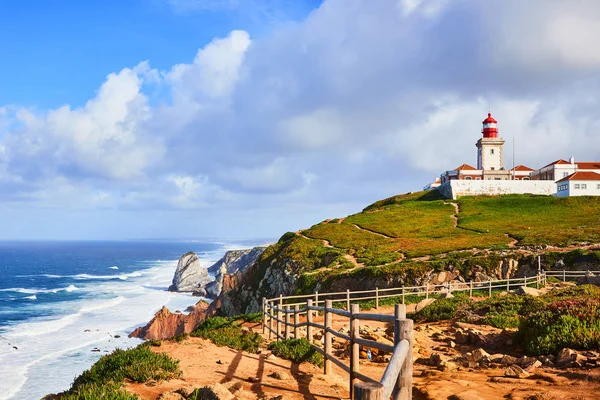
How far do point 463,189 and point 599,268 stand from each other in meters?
51.5

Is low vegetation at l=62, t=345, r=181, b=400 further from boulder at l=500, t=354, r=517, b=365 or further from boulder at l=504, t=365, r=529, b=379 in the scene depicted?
boulder at l=500, t=354, r=517, b=365

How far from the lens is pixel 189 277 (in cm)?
10119

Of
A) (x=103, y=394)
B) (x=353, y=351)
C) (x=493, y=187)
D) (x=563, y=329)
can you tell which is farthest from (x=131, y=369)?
(x=493, y=187)

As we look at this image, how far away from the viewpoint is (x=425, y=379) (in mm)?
9539

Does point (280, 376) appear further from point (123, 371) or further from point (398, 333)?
point (398, 333)

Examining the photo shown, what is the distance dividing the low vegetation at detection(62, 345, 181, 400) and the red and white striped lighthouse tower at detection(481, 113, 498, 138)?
98.6 m

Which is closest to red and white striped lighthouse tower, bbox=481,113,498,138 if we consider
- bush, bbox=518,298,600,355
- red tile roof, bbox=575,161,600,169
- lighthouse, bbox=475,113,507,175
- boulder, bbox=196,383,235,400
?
lighthouse, bbox=475,113,507,175

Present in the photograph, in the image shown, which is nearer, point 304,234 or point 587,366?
point 587,366

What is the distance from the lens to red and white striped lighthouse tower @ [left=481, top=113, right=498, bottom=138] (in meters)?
97.4

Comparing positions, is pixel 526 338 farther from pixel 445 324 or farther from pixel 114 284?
pixel 114 284

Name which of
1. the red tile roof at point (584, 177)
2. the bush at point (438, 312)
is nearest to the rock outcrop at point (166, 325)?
the bush at point (438, 312)

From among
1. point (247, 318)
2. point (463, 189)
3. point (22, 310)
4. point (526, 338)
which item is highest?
point (463, 189)

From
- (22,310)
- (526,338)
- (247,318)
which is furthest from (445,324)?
(22,310)

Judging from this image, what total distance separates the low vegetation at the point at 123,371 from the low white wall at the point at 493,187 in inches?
3112
